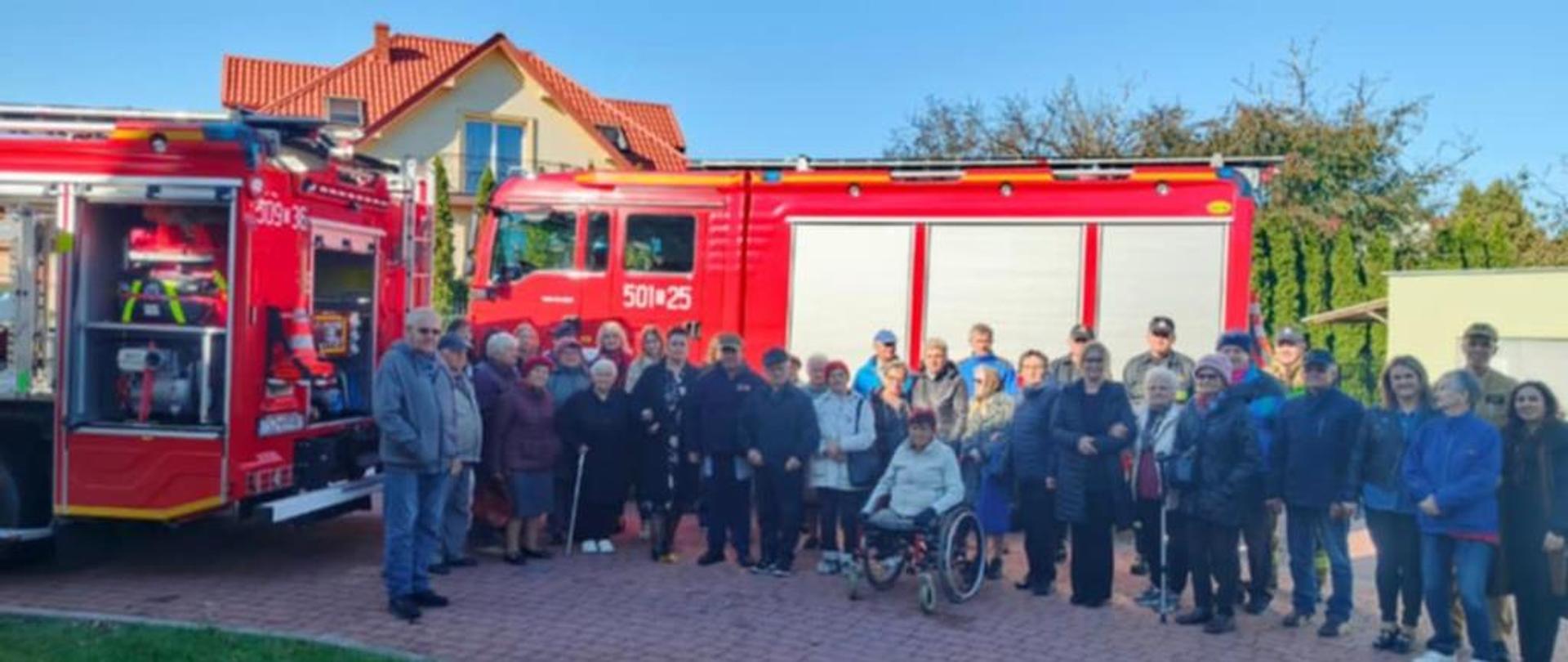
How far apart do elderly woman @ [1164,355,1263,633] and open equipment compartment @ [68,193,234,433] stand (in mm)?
5676

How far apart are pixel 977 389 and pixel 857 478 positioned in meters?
1.08

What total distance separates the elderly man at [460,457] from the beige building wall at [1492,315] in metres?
13.9

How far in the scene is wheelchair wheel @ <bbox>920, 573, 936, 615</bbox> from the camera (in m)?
7.83

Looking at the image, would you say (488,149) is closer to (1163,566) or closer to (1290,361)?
(1290,361)

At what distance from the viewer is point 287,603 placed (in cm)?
769

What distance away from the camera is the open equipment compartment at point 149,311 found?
777 cm

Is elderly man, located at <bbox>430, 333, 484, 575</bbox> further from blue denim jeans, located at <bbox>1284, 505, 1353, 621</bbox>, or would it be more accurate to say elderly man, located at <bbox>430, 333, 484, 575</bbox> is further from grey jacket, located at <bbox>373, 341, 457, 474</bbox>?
blue denim jeans, located at <bbox>1284, 505, 1353, 621</bbox>

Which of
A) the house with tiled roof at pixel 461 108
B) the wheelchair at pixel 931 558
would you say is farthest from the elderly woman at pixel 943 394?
the house with tiled roof at pixel 461 108

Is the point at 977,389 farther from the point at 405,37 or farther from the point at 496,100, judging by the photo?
the point at 405,37

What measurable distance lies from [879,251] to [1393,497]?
522cm

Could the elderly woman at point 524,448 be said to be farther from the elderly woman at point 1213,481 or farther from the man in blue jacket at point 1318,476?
the man in blue jacket at point 1318,476

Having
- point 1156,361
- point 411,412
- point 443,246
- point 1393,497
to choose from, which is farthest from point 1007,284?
point 443,246

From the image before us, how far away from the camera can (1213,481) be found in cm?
739

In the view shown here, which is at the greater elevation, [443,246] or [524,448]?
[443,246]
